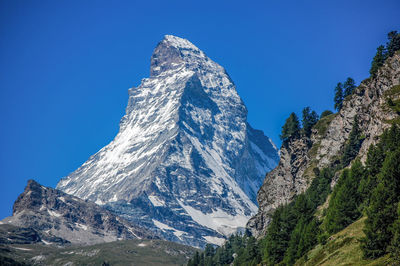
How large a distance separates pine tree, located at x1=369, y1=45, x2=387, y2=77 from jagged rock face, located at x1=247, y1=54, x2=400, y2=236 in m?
2.84

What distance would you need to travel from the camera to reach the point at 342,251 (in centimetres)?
7325

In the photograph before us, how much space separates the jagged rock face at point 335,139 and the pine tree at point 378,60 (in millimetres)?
2839

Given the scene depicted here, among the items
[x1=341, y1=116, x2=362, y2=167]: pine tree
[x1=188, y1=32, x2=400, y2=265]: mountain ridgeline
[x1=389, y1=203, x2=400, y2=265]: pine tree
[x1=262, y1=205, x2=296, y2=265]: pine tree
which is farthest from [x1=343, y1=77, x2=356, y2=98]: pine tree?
[x1=389, y1=203, x2=400, y2=265]: pine tree

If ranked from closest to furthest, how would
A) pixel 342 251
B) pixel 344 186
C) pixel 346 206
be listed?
pixel 342 251 < pixel 346 206 < pixel 344 186

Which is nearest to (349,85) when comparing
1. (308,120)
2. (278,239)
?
(308,120)

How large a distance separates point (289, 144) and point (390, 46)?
57865 millimetres

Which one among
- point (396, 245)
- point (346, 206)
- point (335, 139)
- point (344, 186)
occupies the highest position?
point (335, 139)

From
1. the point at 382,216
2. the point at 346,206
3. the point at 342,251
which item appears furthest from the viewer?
the point at 346,206

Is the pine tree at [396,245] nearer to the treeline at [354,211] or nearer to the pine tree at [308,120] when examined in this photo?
the treeline at [354,211]

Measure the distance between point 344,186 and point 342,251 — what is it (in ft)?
69.7

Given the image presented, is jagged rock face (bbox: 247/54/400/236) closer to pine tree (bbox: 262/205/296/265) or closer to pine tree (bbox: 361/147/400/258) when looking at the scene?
pine tree (bbox: 262/205/296/265)

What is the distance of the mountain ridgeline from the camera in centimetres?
6600

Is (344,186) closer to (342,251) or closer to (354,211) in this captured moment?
(354,211)

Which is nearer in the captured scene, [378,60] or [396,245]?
[396,245]
